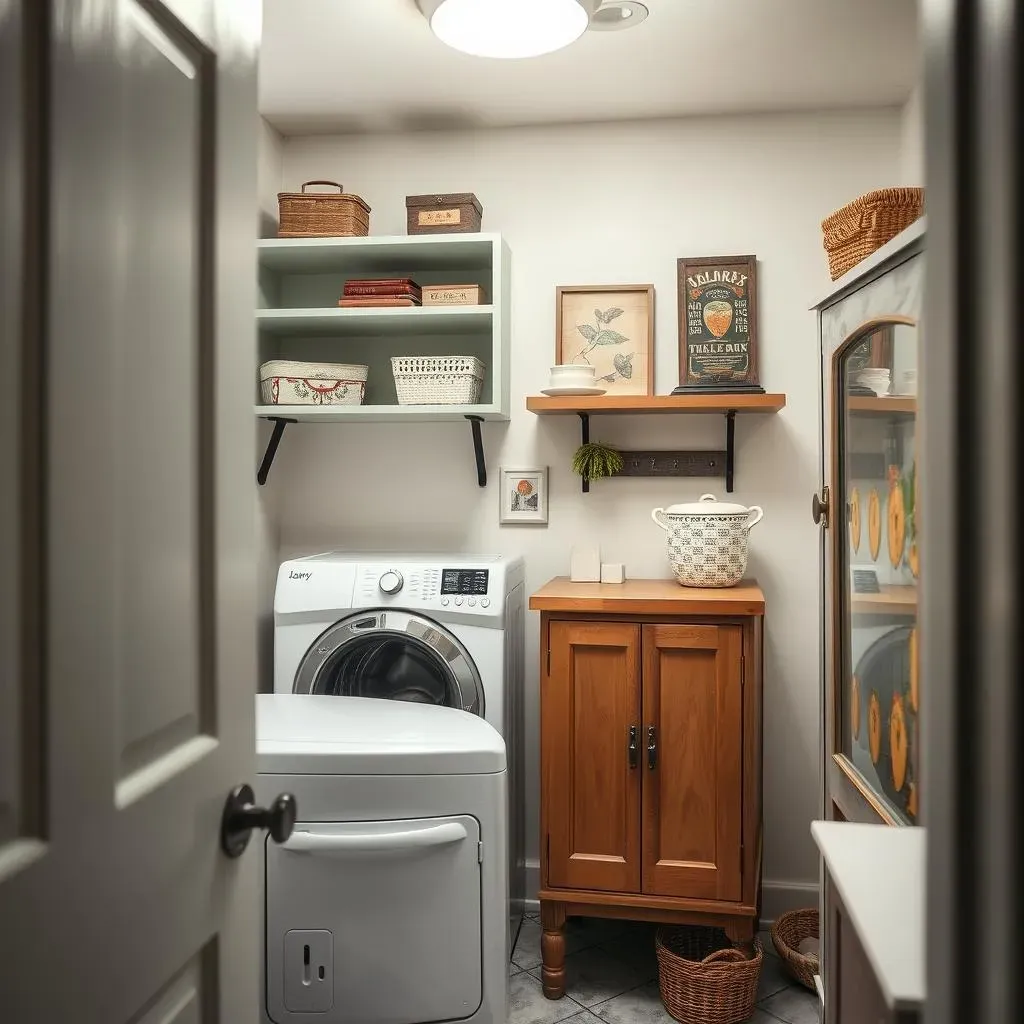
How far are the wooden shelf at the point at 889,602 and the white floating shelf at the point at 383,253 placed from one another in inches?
67.2

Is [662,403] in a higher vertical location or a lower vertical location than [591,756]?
higher

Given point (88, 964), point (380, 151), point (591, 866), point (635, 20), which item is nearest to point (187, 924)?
point (88, 964)

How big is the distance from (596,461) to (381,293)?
0.87m

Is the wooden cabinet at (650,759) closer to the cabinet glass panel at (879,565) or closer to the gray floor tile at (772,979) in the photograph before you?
the gray floor tile at (772,979)

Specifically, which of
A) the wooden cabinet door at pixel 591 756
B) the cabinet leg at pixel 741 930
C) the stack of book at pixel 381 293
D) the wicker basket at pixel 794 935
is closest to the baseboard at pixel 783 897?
the wicker basket at pixel 794 935

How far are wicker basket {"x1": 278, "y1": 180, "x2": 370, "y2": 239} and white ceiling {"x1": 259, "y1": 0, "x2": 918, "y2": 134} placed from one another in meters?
0.31

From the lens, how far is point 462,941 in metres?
1.81

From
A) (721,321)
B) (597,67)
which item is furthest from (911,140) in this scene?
(597,67)

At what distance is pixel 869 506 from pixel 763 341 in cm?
157

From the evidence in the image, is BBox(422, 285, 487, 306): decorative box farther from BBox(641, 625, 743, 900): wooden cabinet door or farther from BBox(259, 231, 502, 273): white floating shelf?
BBox(641, 625, 743, 900): wooden cabinet door

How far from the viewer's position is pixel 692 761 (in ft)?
8.34

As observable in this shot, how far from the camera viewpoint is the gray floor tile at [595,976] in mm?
2588

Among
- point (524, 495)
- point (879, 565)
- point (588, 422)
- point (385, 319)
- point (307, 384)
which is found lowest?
→ point (879, 565)

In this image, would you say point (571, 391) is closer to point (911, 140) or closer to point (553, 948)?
point (911, 140)
